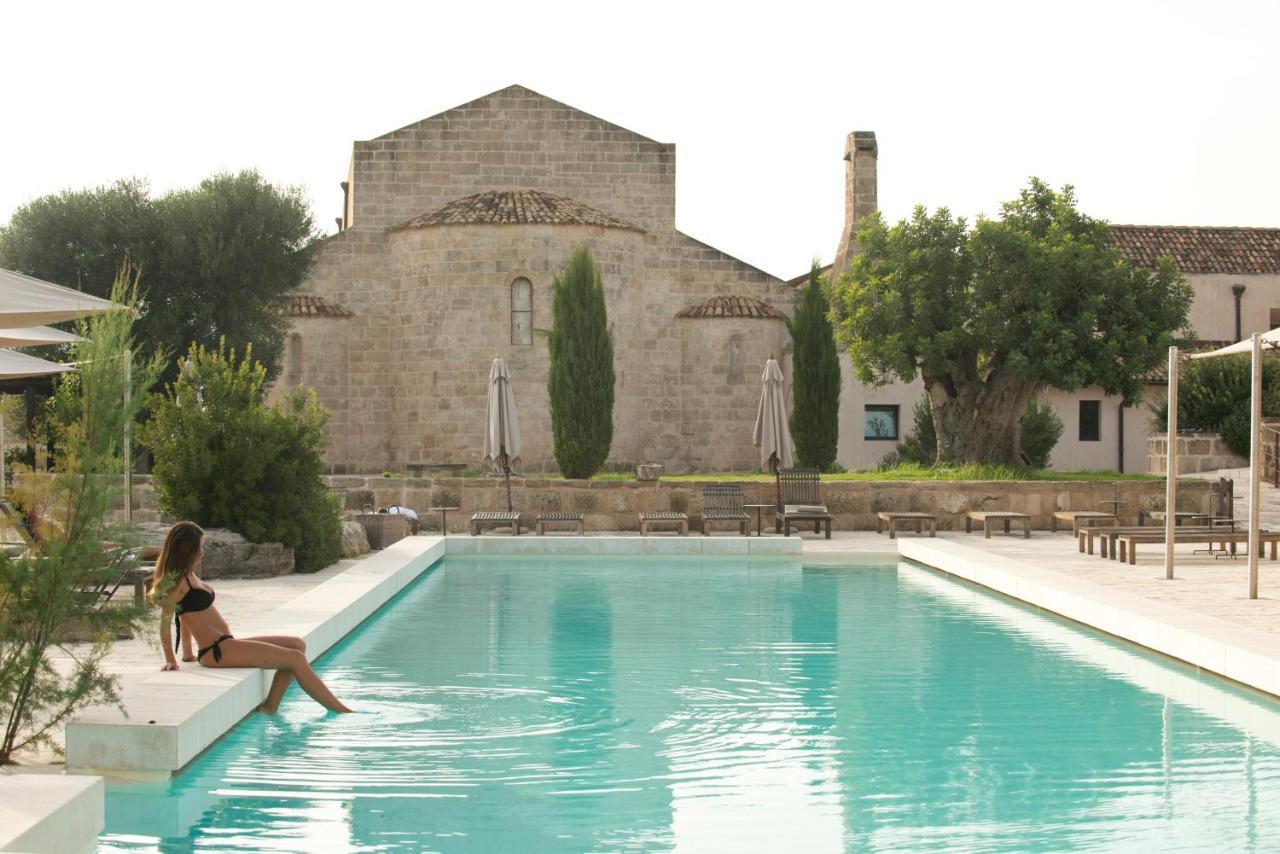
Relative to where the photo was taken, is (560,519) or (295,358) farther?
(295,358)

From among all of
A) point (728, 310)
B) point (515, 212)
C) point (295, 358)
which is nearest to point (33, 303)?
point (515, 212)

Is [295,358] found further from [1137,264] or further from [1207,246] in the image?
[1207,246]

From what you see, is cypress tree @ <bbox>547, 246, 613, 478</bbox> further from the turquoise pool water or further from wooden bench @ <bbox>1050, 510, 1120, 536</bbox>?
the turquoise pool water

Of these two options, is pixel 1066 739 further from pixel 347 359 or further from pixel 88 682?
pixel 347 359

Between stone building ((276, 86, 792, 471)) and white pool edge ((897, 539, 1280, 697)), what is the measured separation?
17027mm

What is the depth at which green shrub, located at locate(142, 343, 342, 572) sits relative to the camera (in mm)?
14648

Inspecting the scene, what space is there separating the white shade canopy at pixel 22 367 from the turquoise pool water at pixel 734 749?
4992mm

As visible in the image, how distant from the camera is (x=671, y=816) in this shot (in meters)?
6.45

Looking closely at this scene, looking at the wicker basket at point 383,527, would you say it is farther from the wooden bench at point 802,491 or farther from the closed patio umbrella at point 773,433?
the wooden bench at point 802,491

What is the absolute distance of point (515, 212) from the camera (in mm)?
31703

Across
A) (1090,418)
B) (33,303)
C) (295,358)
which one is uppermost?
(295,358)

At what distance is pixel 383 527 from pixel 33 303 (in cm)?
899

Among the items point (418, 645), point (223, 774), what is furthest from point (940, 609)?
point (223, 774)

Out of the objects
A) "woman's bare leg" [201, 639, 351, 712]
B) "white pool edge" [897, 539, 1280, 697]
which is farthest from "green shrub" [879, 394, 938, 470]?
"woman's bare leg" [201, 639, 351, 712]
